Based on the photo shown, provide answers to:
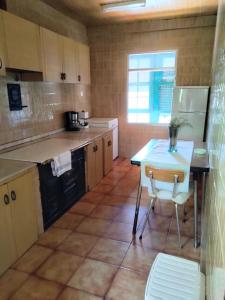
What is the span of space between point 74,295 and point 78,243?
0.62 meters

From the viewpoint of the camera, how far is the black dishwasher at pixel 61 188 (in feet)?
7.97

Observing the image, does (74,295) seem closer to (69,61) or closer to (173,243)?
(173,243)

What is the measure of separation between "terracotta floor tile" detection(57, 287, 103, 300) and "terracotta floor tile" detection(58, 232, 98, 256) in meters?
0.42

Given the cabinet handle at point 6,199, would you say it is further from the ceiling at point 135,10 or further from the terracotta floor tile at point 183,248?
the ceiling at point 135,10

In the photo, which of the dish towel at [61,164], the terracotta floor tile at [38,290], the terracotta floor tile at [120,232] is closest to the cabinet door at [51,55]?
the dish towel at [61,164]

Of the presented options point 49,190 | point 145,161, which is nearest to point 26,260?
point 49,190

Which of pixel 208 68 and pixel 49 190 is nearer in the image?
pixel 49 190

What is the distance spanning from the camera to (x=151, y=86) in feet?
15.4

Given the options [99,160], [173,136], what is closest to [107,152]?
[99,160]

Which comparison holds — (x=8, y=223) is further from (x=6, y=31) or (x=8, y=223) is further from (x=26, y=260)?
(x=6, y=31)

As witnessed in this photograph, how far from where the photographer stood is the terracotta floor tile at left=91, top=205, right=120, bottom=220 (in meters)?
2.83

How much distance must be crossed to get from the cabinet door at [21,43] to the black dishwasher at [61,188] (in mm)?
1110

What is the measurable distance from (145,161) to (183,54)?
2.94 m

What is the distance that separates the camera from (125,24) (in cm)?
441
